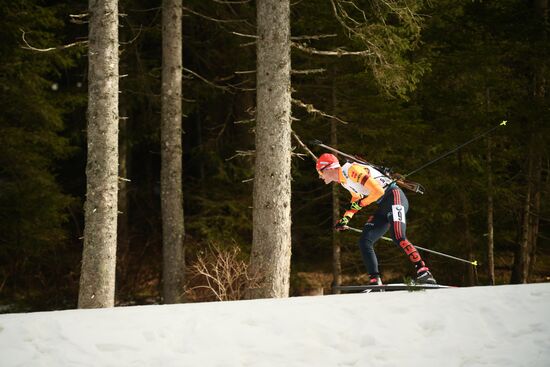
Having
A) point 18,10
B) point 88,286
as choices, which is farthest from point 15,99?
point 88,286

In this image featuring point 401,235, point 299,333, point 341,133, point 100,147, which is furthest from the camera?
point 341,133

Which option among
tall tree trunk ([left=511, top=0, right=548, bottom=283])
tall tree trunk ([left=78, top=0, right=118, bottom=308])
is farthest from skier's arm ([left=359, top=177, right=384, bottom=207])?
tall tree trunk ([left=511, top=0, right=548, bottom=283])

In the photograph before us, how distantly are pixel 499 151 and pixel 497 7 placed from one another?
3.90 meters

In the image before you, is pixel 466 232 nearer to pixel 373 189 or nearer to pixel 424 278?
pixel 424 278

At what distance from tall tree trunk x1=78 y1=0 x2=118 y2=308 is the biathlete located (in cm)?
309

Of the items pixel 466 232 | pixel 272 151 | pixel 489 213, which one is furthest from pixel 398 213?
pixel 466 232

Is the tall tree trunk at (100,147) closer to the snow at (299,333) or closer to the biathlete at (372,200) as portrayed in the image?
the snow at (299,333)

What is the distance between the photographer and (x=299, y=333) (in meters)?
6.67

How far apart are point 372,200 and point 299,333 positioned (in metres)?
2.86

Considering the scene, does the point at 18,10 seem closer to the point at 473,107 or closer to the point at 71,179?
the point at 71,179

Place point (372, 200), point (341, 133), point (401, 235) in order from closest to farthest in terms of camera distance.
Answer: point (401, 235) < point (372, 200) < point (341, 133)

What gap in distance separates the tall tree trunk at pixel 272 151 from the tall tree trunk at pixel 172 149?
408cm

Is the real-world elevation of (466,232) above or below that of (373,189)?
below

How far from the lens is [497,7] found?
654 inches
